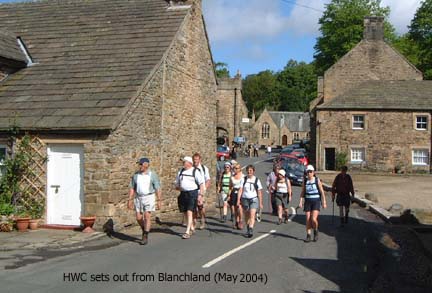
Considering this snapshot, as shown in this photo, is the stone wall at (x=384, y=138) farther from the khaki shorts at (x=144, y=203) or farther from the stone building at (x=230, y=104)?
the khaki shorts at (x=144, y=203)

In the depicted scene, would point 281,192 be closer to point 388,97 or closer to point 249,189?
point 249,189

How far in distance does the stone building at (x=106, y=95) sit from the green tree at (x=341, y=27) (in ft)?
130

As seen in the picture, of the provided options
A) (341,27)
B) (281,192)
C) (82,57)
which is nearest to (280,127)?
(341,27)

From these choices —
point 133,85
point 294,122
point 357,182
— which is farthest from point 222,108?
point 133,85

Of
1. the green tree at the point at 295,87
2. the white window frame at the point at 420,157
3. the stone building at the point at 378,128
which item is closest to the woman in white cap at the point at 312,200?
the stone building at the point at 378,128

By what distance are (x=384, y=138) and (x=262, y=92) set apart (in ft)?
284

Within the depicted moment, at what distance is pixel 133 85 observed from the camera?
1488 cm

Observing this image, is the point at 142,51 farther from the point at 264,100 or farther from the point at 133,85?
the point at 264,100

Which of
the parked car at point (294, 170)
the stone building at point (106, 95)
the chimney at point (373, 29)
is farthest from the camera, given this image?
the chimney at point (373, 29)

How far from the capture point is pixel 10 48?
17.5 meters

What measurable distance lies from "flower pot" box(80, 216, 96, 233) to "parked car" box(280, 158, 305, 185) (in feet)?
67.3

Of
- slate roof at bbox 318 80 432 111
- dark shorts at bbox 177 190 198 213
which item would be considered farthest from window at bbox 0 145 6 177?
slate roof at bbox 318 80 432 111

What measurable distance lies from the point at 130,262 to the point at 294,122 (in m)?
99.5

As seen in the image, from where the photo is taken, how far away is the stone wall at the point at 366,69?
4728 centimetres
